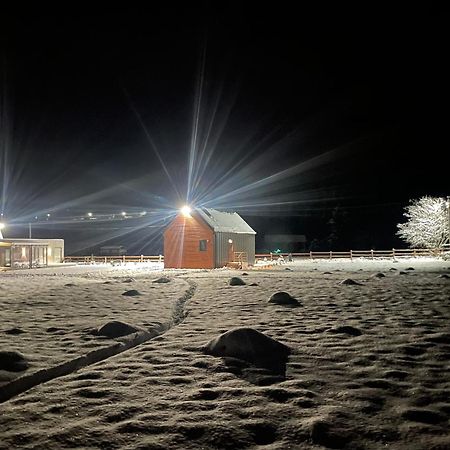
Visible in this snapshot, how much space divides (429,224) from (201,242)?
113 feet

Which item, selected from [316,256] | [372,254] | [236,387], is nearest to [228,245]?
[372,254]

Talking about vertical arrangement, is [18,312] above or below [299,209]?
below

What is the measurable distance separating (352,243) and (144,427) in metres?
70.5

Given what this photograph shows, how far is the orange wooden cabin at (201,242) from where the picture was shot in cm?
3362

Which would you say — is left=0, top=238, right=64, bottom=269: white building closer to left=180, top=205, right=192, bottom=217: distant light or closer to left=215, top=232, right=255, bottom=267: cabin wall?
left=180, top=205, right=192, bottom=217: distant light

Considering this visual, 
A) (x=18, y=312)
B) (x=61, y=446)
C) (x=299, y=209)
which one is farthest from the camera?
(x=299, y=209)

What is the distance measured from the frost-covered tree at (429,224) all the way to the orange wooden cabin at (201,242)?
2980 centimetres

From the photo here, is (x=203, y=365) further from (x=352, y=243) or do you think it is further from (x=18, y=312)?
(x=352, y=243)

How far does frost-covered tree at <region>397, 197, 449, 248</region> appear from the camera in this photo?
53.2 metres

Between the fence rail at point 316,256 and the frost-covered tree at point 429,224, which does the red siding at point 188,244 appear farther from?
the frost-covered tree at point 429,224

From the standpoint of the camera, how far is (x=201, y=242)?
112 ft

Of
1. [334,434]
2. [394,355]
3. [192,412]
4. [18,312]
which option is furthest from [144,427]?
[18,312]

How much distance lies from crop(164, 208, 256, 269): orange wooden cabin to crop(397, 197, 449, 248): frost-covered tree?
29.8m

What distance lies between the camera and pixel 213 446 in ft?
11.5
